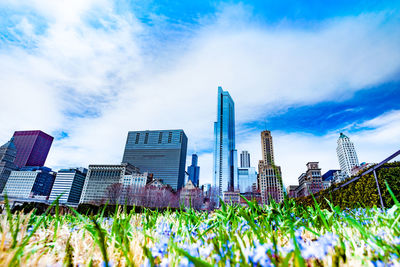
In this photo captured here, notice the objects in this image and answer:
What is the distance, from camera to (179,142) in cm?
12362

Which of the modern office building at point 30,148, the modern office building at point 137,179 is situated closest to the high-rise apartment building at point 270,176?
the modern office building at point 137,179

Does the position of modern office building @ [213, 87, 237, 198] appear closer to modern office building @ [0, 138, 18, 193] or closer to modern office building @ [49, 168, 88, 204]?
modern office building @ [49, 168, 88, 204]

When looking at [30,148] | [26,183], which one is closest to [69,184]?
[26,183]

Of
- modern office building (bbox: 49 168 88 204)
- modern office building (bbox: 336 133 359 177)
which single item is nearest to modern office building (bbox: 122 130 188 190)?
modern office building (bbox: 49 168 88 204)

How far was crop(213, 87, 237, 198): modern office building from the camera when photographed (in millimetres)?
111188

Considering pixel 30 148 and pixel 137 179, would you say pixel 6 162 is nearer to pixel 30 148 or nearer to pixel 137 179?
pixel 30 148

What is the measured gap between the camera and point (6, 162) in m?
112

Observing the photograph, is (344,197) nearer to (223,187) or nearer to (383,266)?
(383,266)

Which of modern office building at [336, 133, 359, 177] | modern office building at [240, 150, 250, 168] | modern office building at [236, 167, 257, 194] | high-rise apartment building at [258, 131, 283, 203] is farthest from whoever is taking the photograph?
modern office building at [240, 150, 250, 168]

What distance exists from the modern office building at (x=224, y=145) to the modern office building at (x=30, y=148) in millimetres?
160326

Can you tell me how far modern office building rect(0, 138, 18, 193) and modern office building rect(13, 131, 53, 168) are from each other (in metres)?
Answer: 50.4

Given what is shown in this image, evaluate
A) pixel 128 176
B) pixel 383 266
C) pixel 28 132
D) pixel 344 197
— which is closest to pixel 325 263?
pixel 383 266

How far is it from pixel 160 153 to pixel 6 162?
9107 centimetres

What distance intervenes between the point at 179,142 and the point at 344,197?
118 meters
